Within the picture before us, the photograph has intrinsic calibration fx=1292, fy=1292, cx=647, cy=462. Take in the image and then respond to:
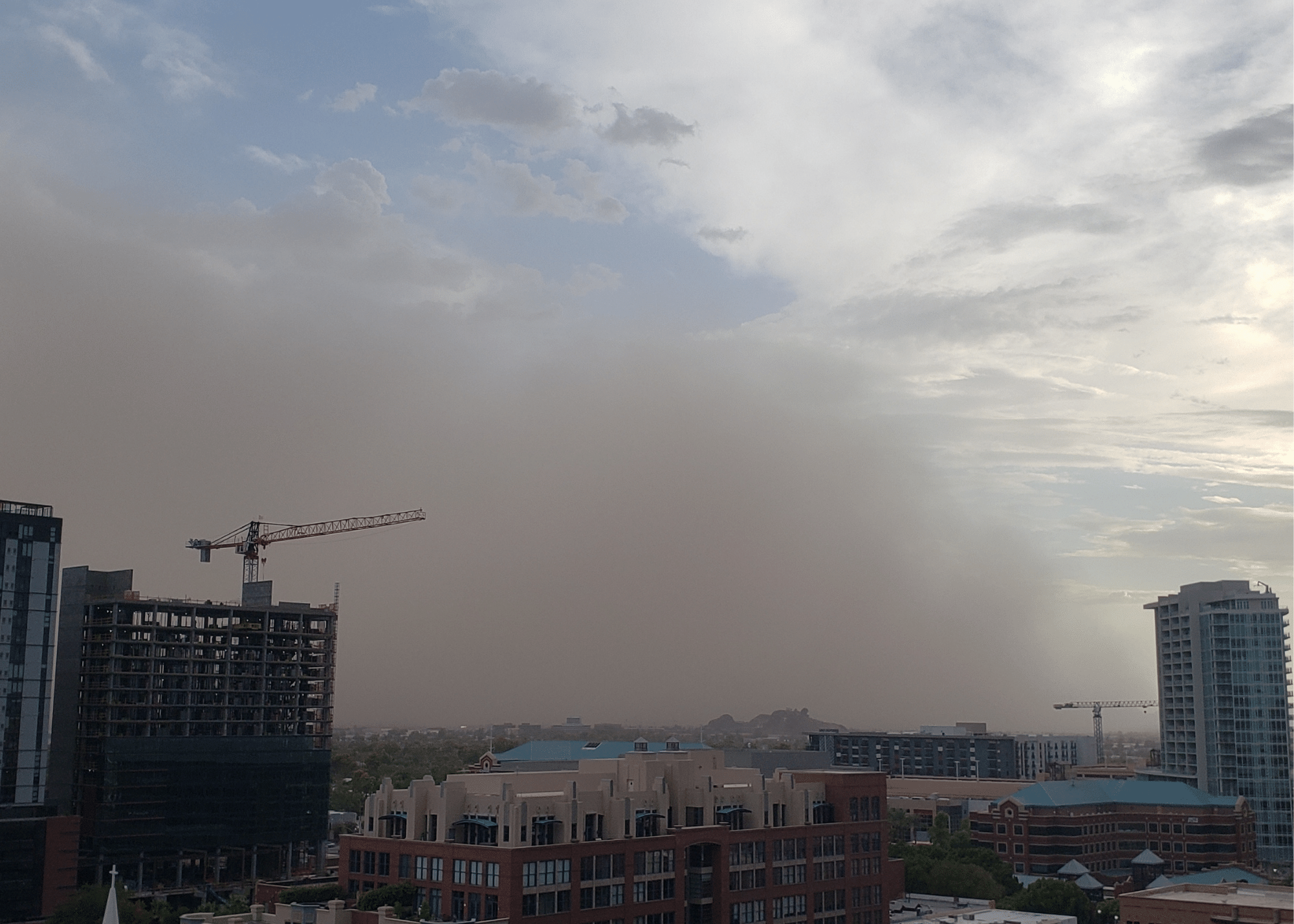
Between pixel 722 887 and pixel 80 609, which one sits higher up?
pixel 80 609

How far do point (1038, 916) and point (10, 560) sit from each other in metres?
134

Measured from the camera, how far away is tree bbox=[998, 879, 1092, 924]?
152m

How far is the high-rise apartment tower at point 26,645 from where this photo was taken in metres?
166

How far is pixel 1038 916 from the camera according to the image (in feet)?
415

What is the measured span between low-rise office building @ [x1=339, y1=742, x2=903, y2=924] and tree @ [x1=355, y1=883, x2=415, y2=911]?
1151 millimetres

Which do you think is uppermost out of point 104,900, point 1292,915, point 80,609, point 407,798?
point 80,609

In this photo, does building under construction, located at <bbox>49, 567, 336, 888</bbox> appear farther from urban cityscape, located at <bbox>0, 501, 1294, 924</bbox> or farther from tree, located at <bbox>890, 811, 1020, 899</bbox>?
tree, located at <bbox>890, 811, 1020, 899</bbox>

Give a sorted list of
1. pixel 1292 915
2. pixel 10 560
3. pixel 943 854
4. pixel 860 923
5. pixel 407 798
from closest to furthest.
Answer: pixel 1292 915
pixel 407 798
pixel 860 923
pixel 10 560
pixel 943 854

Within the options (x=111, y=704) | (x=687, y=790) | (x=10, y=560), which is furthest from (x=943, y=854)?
(x=10, y=560)

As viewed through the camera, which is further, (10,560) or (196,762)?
(196,762)

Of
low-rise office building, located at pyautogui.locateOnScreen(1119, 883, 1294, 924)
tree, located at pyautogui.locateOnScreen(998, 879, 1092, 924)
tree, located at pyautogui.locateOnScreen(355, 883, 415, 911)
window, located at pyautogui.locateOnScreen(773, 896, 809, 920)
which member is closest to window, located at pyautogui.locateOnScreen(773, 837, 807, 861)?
window, located at pyautogui.locateOnScreen(773, 896, 809, 920)

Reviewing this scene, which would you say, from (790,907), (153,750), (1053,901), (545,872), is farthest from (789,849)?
(153,750)

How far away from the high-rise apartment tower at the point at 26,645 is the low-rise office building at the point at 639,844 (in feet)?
248

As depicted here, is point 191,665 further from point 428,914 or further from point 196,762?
point 428,914
